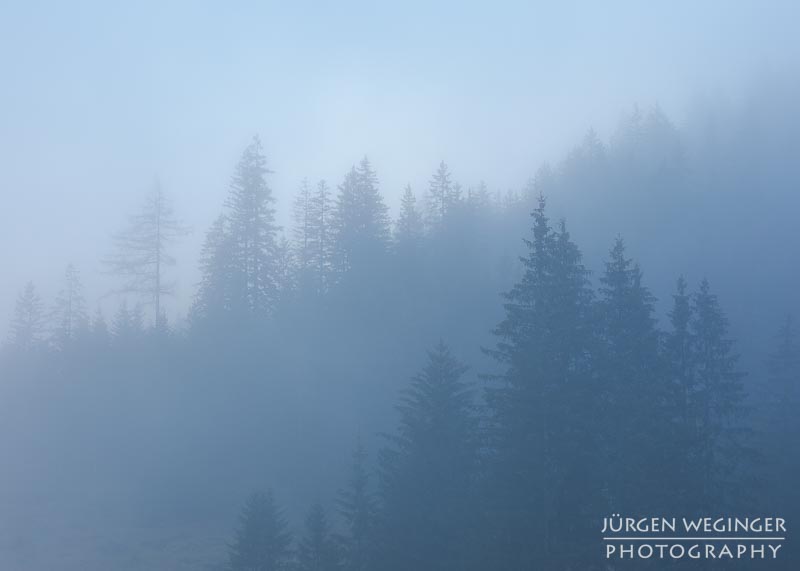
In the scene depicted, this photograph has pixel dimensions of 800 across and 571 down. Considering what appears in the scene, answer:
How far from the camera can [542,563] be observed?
19.3 meters

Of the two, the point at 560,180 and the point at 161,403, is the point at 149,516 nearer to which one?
the point at 161,403

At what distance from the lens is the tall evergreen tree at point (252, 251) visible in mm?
53750

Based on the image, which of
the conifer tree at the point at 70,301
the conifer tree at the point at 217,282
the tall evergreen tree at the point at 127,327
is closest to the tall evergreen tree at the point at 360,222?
the conifer tree at the point at 217,282

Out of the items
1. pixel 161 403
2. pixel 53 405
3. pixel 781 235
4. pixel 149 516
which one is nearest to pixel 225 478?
pixel 149 516

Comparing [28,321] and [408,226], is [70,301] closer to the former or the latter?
[28,321]

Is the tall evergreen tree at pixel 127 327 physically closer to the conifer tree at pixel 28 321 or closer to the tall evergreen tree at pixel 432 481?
the conifer tree at pixel 28 321

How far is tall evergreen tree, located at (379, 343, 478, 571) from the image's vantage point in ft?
74.8

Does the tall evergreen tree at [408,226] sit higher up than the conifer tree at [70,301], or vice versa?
the tall evergreen tree at [408,226]

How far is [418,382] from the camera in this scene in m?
30.2

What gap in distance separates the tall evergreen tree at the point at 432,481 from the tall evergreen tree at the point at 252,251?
30.8m

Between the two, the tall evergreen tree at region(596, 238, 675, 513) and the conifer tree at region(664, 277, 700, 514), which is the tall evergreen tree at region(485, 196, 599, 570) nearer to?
the tall evergreen tree at region(596, 238, 675, 513)

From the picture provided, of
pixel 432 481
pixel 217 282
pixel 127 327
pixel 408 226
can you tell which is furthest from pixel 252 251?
pixel 432 481

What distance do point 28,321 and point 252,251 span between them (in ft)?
74.3

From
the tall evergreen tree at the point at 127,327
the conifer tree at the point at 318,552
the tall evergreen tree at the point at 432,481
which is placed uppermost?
the tall evergreen tree at the point at 127,327
